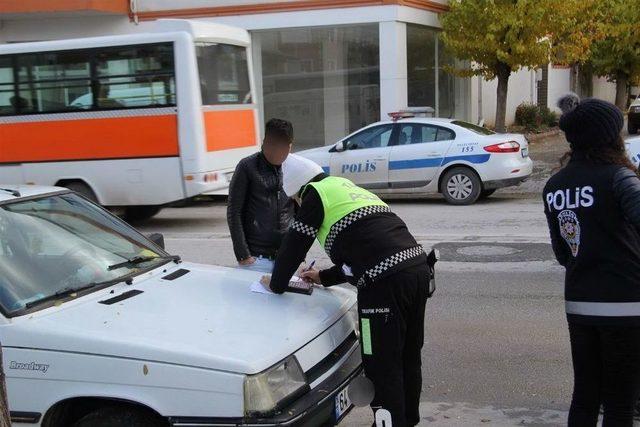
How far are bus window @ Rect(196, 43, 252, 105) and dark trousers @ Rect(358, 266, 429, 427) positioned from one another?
8.68m

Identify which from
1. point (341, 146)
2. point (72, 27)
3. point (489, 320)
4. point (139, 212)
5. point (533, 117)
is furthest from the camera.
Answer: point (533, 117)

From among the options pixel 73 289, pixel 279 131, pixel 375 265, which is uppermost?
pixel 279 131

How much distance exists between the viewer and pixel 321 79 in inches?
826

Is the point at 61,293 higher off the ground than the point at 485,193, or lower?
higher

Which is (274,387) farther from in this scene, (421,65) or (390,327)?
(421,65)

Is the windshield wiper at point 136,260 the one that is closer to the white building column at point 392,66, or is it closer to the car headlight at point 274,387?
the car headlight at point 274,387

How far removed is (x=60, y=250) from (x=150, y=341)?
114cm

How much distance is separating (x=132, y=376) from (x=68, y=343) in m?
0.33

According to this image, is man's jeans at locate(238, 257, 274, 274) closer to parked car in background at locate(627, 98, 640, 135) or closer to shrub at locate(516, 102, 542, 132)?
shrub at locate(516, 102, 542, 132)

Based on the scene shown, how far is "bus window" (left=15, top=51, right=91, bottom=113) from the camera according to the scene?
39.0ft

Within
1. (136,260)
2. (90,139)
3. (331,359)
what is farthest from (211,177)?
(331,359)

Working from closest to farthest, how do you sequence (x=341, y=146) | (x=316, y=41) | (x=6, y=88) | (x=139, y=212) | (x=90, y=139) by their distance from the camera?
(x=90, y=139) < (x=6, y=88) < (x=139, y=212) < (x=341, y=146) < (x=316, y=41)

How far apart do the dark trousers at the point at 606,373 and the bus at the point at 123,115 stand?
8868mm

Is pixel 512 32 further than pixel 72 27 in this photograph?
No
